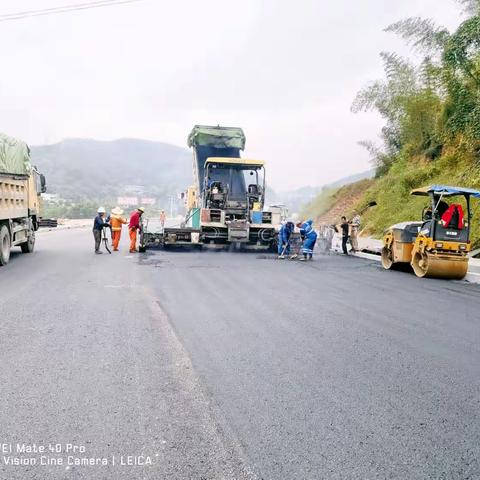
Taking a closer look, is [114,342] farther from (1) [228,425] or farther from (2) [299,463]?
(2) [299,463]

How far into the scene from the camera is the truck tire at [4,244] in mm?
12031

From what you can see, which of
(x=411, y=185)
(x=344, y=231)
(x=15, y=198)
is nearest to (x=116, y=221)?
(x=15, y=198)

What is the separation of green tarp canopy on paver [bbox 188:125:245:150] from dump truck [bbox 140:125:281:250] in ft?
0.13

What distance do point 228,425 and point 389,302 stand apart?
556 cm

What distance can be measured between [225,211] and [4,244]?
25.0 feet

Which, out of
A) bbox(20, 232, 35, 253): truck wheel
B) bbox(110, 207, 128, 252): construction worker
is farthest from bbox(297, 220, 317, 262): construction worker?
bbox(20, 232, 35, 253): truck wheel

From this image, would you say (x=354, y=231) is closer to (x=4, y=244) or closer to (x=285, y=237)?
(x=285, y=237)

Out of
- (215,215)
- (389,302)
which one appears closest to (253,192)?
(215,215)

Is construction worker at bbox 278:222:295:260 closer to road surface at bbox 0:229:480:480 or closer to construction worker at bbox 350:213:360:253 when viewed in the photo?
construction worker at bbox 350:213:360:253

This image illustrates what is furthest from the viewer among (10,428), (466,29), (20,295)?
(466,29)

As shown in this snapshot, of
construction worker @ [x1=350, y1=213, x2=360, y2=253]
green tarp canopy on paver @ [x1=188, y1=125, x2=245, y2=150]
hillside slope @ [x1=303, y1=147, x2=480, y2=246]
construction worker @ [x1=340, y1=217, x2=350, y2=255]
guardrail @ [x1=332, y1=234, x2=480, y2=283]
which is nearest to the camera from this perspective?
guardrail @ [x1=332, y1=234, x2=480, y2=283]

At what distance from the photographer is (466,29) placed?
16.2m

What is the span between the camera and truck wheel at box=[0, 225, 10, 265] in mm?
12031

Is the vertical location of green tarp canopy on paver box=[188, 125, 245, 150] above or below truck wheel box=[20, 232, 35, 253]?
above
